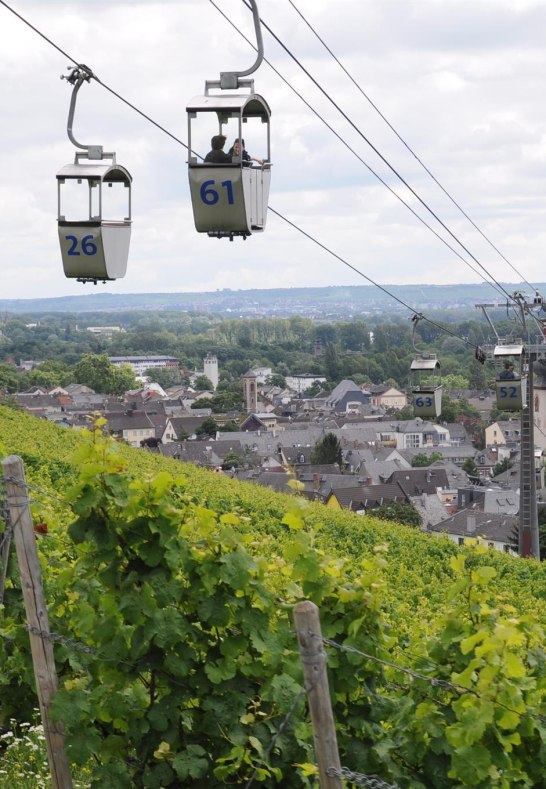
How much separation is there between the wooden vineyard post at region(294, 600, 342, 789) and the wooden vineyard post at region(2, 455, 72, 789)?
134cm

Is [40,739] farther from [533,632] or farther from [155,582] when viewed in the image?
[533,632]

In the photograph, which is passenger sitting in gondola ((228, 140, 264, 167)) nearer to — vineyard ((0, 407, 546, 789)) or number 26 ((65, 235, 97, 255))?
number 26 ((65, 235, 97, 255))

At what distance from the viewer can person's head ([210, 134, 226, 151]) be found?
27.8 feet

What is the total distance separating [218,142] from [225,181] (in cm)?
31

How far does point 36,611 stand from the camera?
16.3 ft

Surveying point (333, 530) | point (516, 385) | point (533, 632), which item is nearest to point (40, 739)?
point (533, 632)

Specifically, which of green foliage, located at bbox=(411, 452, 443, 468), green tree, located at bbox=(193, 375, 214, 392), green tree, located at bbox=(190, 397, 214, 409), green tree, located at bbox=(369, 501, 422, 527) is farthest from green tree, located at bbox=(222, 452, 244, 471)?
green tree, located at bbox=(193, 375, 214, 392)

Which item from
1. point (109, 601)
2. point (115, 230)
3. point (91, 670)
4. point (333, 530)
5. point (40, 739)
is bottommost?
point (333, 530)

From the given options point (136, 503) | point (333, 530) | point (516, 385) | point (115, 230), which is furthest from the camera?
point (516, 385)

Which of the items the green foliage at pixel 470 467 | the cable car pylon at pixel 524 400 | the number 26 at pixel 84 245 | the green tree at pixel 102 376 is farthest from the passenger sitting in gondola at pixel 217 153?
the green tree at pixel 102 376

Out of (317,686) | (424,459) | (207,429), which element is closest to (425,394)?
(317,686)

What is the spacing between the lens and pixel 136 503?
15.5 feet

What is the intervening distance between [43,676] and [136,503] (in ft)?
2.89

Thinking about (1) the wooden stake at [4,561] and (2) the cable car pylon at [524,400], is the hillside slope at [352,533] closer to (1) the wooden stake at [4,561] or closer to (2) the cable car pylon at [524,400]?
(2) the cable car pylon at [524,400]
